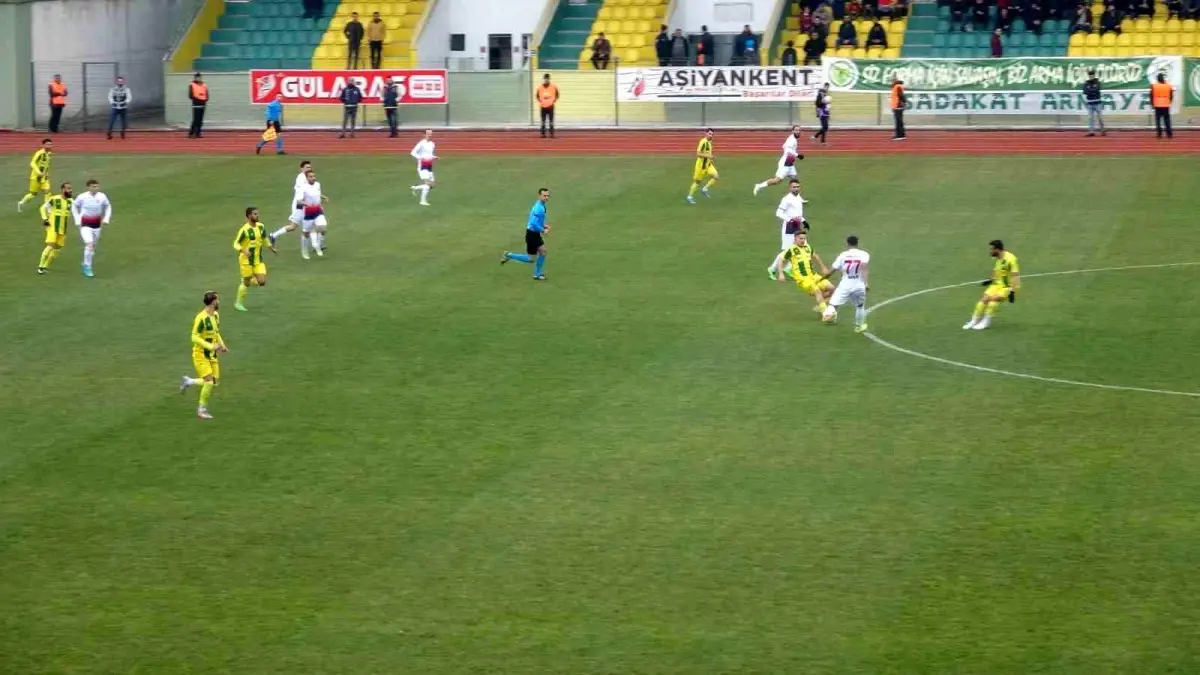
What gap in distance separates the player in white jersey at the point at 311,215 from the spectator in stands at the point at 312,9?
2945cm

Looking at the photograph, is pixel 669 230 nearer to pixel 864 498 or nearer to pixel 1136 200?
pixel 1136 200

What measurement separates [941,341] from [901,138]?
2714cm

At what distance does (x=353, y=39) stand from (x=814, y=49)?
622 inches

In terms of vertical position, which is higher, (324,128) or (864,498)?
(324,128)

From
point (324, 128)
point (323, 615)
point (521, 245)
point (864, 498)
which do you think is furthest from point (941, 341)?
point (324, 128)

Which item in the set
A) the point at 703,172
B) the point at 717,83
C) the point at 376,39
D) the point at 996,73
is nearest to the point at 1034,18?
the point at 996,73

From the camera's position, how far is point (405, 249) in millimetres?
36375

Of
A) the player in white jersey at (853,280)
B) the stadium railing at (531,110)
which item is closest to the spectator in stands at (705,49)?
the stadium railing at (531,110)

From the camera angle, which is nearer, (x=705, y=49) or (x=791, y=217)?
(x=791, y=217)

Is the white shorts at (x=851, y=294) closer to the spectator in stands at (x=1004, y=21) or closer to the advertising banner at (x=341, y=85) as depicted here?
the advertising banner at (x=341, y=85)

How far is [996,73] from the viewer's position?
55156 mm

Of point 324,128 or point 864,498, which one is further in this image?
point 324,128

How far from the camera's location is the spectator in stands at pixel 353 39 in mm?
59781

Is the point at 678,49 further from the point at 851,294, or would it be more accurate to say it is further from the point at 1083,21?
the point at 851,294
